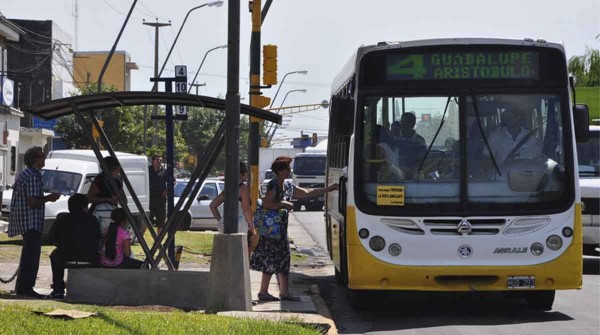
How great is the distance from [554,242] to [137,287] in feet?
15.5

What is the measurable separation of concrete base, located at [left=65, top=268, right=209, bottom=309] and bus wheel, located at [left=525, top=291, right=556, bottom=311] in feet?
13.1

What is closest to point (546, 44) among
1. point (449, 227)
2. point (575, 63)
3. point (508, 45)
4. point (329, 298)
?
point (508, 45)

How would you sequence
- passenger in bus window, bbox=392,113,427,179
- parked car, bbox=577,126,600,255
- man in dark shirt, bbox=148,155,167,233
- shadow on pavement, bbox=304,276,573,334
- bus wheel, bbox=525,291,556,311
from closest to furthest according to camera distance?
shadow on pavement, bbox=304,276,573,334 < passenger in bus window, bbox=392,113,427,179 < bus wheel, bbox=525,291,556,311 < parked car, bbox=577,126,600,255 < man in dark shirt, bbox=148,155,167,233

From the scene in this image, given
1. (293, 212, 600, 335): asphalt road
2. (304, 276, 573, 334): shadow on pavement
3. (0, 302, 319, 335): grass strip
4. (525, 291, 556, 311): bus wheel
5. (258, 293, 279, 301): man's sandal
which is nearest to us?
(0, 302, 319, 335): grass strip

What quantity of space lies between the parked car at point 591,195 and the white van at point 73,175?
9.25 meters

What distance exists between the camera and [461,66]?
13156 millimetres

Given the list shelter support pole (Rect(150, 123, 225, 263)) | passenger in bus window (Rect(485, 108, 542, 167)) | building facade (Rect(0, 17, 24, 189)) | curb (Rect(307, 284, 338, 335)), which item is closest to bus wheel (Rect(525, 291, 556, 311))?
passenger in bus window (Rect(485, 108, 542, 167))

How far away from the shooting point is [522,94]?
13.0 m

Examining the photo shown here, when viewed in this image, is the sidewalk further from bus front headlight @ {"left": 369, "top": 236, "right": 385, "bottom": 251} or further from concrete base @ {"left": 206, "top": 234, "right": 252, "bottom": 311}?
bus front headlight @ {"left": 369, "top": 236, "right": 385, "bottom": 251}

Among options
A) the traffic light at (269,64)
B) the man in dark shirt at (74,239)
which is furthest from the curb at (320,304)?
the traffic light at (269,64)

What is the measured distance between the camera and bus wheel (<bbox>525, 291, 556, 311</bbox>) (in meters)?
13.5

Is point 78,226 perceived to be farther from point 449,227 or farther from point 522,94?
point 522,94

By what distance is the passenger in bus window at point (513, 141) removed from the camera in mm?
12875

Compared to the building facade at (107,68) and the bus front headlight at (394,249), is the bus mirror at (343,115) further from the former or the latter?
the building facade at (107,68)
